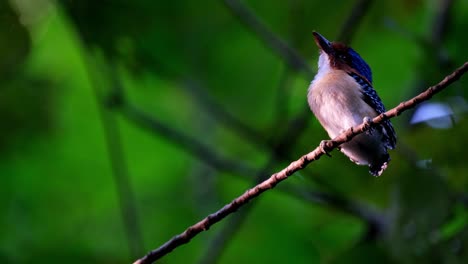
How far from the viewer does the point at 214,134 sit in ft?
28.2

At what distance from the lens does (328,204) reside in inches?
262

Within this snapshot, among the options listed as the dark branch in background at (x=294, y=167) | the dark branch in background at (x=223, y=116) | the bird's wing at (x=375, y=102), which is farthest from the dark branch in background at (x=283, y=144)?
the dark branch in background at (x=294, y=167)

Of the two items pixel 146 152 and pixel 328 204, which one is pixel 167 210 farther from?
pixel 328 204

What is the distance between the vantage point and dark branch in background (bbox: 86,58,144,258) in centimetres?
628

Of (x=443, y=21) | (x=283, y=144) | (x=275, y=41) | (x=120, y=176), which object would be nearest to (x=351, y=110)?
(x=283, y=144)

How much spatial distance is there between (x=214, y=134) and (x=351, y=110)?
16.8 ft

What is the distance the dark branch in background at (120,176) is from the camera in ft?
20.6

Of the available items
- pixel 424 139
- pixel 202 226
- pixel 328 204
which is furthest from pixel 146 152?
pixel 202 226

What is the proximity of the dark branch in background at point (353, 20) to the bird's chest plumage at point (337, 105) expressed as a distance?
217 centimetres

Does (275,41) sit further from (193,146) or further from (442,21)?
(442,21)

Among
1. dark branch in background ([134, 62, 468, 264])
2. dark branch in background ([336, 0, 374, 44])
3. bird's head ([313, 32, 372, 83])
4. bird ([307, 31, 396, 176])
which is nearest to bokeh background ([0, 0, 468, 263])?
dark branch in background ([336, 0, 374, 44])

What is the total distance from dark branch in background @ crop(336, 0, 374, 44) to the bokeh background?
12 mm

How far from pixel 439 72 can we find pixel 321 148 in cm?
322

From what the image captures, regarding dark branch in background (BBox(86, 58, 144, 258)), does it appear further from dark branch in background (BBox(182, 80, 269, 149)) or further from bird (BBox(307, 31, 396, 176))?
bird (BBox(307, 31, 396, 176))
